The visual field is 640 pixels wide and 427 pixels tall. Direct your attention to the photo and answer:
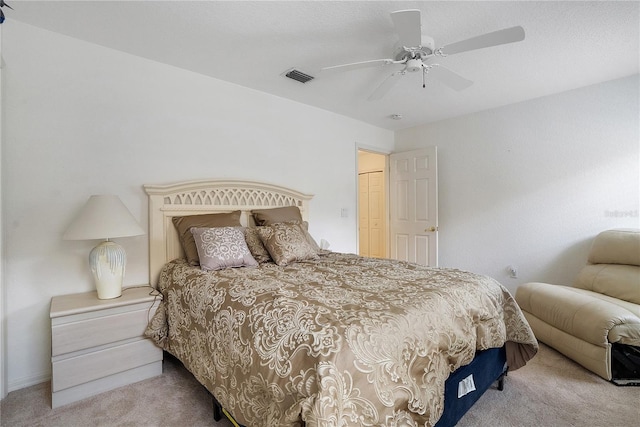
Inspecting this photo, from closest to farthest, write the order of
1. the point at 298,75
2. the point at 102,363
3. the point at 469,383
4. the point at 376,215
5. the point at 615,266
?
the point at 469,383, the point at 102,363, the point at 615,266, the point at 298,75, the point at 376,215

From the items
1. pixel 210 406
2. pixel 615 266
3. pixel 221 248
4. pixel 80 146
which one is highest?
pixel 80 146

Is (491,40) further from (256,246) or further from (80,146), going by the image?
(80,146)

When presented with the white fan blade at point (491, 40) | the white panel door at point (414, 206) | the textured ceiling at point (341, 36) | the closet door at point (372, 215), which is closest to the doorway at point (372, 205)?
the closet door at point (372, 215)

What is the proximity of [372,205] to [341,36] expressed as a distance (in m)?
3.93

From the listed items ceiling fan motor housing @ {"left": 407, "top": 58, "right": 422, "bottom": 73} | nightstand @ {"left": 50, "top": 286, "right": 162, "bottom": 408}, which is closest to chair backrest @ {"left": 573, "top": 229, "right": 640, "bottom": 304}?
ceiling fan motor housing @ {"left": 407, "top": 58, "right": 422, "bottom": 73}

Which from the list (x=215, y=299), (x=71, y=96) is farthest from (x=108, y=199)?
(x=215, y=299)

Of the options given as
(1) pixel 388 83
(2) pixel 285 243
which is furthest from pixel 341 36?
(2) pixel 285 243

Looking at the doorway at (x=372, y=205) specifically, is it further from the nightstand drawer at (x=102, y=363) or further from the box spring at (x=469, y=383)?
the nightstand drawer at (x=102, y=363)

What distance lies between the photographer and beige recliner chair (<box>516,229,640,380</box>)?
206 cm

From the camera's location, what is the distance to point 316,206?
3812mm

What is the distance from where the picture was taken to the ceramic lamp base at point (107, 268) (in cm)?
202

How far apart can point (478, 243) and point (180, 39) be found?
405 cm

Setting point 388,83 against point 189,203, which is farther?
point 189,203

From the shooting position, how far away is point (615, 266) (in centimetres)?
266
